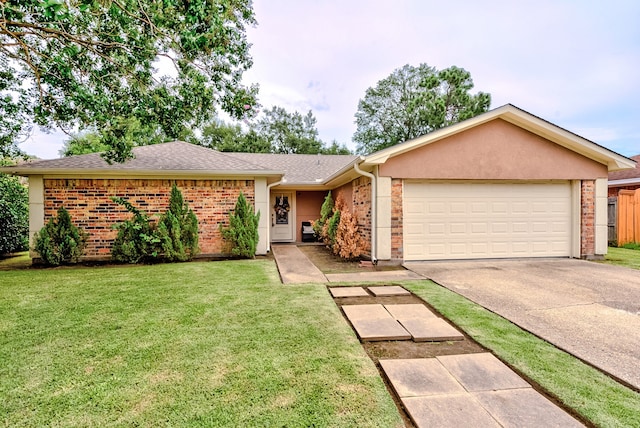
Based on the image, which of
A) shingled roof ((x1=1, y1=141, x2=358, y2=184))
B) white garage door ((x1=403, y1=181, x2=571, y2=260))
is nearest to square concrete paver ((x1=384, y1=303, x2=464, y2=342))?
white garage door ((x1=403, y1=181, x2=571, y2=260))

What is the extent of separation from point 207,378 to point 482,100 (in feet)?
82.6

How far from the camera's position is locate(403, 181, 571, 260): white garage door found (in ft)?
24.0

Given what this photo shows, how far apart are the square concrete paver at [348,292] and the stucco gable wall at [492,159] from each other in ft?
10.0

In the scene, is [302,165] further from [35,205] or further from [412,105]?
[412,105]

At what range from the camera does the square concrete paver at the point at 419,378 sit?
219 centimetres

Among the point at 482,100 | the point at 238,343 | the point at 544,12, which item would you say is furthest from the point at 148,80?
the point at 482,100

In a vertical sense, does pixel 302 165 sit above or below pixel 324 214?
above

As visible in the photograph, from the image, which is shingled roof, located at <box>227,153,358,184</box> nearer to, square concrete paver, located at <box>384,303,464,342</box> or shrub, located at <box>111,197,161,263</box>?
shrub, located at <box>111,197,161,263</box>

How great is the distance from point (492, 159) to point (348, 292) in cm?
508

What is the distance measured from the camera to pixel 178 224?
749cm

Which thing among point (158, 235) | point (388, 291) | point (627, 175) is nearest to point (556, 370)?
point (388, 291)

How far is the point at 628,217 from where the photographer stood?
1014 cm

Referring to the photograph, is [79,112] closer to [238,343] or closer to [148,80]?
[148,80]

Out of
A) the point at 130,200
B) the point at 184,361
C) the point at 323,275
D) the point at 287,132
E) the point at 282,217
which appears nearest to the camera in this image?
the point at 184,361
